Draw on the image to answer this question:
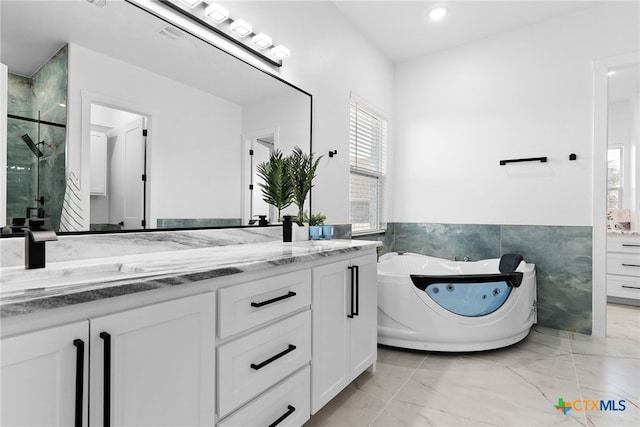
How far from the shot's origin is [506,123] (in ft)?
11.1

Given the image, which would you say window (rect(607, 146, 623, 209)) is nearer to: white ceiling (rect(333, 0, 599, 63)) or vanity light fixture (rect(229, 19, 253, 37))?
white ceiling (rect(333, 0, 599, 63))

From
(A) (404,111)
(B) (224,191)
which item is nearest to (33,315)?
(B) (224,191)

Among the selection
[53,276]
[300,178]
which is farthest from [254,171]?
[53,276]

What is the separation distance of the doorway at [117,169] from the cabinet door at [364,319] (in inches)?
43.9

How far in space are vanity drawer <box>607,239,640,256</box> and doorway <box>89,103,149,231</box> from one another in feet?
15.7

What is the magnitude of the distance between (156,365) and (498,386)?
78.4 inches

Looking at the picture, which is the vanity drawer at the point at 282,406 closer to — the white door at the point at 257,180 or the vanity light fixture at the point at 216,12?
the white door at the point at 257,180

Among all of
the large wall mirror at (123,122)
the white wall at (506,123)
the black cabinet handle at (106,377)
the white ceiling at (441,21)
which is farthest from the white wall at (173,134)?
the white wall at (506,123)

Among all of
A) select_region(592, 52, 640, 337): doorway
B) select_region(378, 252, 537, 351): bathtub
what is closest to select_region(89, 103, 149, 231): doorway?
select_region(378, 252, 537, 351): bathtub

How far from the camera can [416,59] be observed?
12.8ft

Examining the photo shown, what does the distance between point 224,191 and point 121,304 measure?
3.69 ft

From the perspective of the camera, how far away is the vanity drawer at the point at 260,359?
3.74 feet

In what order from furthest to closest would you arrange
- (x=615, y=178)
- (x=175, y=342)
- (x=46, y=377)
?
(x=615, y=178)
(x=175, y=342)
(x=46, y=377)

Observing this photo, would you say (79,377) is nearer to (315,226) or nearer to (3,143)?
(3,143)
